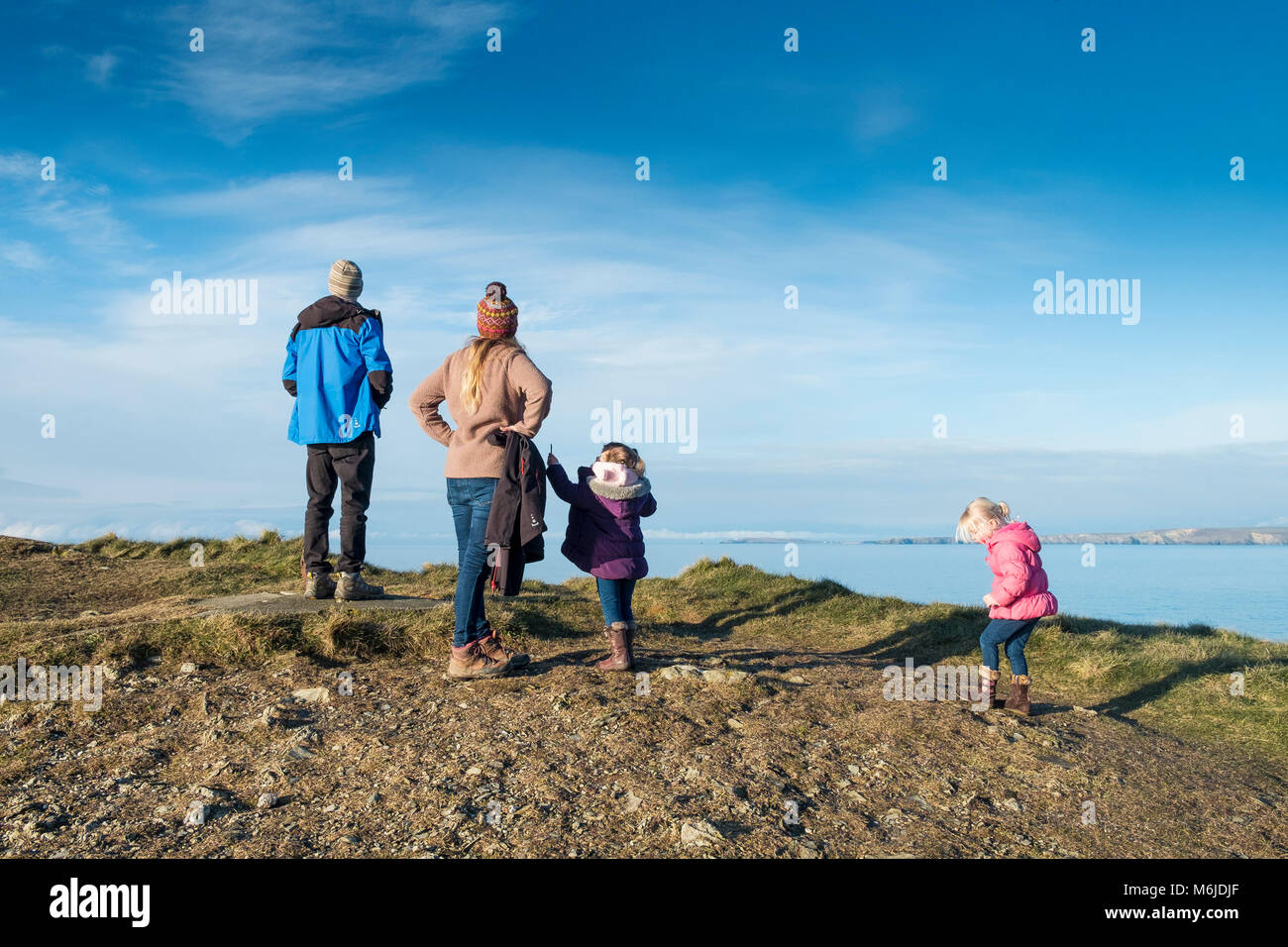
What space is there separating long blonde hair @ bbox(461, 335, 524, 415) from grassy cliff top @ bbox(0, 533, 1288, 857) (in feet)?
6.80

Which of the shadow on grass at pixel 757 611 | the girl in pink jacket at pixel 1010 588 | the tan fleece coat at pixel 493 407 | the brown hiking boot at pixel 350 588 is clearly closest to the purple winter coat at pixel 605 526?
the tan fleece coat at pixel 493 407

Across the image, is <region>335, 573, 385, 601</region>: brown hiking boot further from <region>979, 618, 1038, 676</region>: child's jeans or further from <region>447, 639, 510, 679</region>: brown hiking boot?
<region>979, 618, 1038, 676</region>: child's jeans

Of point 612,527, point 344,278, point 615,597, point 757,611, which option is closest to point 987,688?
point 615,597

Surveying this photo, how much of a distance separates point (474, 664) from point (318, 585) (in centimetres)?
298

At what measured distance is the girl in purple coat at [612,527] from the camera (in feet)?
22.3

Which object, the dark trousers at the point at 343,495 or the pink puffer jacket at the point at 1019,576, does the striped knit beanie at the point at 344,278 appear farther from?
Answer: the pink puffer jacket at the point at 1019,576

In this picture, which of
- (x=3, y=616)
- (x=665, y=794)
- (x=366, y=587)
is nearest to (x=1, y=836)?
(x=665, y=794)

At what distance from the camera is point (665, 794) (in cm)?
457

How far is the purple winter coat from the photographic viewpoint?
680 centimetres

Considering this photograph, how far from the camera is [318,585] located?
866 cm

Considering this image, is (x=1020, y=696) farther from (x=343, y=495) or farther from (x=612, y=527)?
(x=343, y=495)

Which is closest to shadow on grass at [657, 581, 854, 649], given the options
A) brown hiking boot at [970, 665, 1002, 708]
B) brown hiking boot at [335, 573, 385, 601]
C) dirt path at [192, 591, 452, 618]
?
dirt path at [192, 591, 452, 618]
